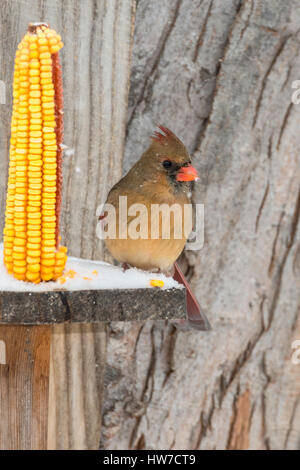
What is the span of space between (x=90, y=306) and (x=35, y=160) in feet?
1.18

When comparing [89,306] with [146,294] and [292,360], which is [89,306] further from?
[292,360]

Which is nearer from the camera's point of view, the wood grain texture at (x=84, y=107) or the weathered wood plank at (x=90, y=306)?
the weathered wood plank at (x=90, y=306)

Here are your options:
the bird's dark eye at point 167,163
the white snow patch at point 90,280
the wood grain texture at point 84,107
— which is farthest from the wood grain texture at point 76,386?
the bird's dark eye at point 167,163

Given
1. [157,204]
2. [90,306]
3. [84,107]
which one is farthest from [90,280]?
[84,107]

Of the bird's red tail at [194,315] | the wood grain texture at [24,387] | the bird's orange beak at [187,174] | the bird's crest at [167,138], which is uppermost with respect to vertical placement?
the bird's crest at [167,138]

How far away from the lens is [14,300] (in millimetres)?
1335

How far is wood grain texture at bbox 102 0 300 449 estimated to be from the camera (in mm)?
2033

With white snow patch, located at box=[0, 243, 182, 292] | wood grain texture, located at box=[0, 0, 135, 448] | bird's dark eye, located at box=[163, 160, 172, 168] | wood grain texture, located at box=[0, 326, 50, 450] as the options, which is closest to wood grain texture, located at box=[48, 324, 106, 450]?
wood grain texture, located at box=[0, 0, 135, 448]

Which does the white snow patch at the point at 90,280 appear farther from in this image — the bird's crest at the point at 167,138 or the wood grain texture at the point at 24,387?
the bird's crest at the point at 167,138

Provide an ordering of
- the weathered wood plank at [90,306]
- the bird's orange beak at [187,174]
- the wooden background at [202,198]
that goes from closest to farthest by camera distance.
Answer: the weathered wood plank at [90,306], the bird's orange beak at [187,174], the wooden background at [202,198]

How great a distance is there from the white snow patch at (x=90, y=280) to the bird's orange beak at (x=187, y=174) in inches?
11.8

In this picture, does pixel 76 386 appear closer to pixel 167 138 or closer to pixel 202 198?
pixel 202 198

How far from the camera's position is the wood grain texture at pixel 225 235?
203 cm
